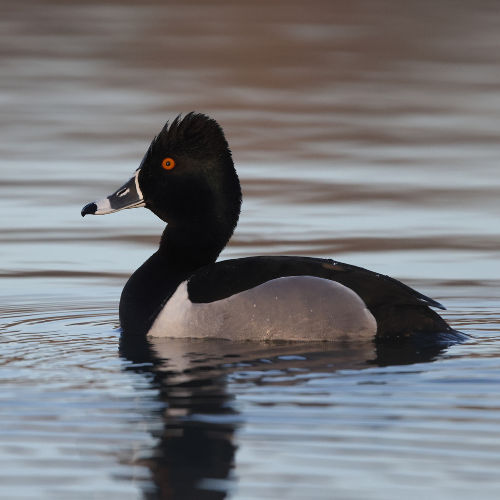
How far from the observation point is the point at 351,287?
801cm

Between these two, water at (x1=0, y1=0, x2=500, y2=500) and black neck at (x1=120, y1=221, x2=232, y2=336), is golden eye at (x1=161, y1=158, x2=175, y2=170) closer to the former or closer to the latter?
black neck at (x1=120, y1=221, x2=232, y2=336)

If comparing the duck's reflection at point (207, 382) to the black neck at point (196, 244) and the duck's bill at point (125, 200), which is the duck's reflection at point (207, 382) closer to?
the black neck at point (196, 244)

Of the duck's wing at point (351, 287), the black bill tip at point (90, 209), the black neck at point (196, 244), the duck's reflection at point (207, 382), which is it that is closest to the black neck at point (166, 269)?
the black neck at point (196, 244)

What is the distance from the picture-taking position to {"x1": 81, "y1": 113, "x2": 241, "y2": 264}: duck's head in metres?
8.65

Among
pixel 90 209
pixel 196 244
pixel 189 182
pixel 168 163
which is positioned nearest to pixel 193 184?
pixel 189 182

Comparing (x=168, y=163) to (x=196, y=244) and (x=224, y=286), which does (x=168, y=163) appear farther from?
(x=224, y=286)

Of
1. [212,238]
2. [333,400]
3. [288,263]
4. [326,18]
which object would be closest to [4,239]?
[212,238]

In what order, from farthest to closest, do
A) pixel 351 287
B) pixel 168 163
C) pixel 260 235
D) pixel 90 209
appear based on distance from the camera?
Answer: pixel 260 235
pixel 90 209
pixel 168 163
pixel 351 287

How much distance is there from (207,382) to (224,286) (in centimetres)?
106

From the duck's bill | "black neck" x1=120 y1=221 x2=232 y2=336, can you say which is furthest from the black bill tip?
"black neck" x1=120 y1=221 x2=232 y2=336

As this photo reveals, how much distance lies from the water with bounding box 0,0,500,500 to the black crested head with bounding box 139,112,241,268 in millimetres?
796

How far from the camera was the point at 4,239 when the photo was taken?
11820mm

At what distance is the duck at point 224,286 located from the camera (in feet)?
26.1

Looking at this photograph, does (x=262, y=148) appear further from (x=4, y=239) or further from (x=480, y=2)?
(x=480, y=2)
